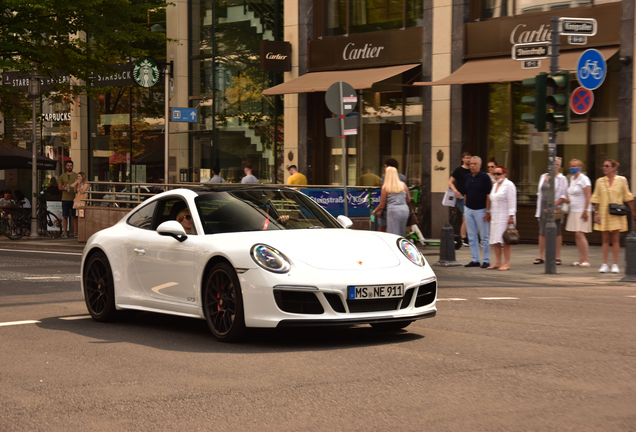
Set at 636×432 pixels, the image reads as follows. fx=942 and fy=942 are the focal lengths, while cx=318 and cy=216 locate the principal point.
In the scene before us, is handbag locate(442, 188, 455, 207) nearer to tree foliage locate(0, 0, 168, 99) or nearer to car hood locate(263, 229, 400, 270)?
tree foliage locate(0, 0, 168, 99)

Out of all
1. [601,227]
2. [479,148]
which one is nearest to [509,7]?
[479,148]

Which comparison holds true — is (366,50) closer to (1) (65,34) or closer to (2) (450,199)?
(2) (450,199)

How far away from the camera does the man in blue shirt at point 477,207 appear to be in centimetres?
1580

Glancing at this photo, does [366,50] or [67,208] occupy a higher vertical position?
[366,50]

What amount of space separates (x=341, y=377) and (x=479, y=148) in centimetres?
1669

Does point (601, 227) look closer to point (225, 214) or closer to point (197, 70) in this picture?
point (225, 214)

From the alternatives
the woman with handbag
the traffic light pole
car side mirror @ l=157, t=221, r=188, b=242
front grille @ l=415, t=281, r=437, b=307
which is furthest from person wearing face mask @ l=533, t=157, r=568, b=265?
car side mirror @ l=157, t=221, r=188, b=242

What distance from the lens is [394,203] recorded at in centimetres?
1549

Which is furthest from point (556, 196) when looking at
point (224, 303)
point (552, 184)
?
point (224, 303)

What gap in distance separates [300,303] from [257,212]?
1.29 metres

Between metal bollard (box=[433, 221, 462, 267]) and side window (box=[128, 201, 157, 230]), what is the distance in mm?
7914

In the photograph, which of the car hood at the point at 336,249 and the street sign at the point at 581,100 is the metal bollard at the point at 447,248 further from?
the car hood at the point at 336,249

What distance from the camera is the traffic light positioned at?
14195mm

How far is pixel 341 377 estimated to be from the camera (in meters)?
6.10
